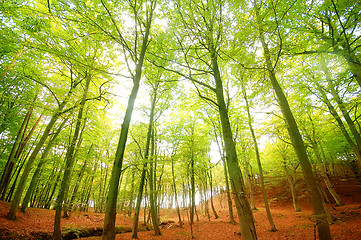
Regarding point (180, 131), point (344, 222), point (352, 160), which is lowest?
point (344, 222)

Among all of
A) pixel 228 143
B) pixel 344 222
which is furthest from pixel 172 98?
pixel 344 222

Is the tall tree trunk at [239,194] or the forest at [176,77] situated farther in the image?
the forest at [176,77]

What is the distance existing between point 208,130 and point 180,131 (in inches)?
139

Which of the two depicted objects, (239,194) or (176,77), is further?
(176,77)

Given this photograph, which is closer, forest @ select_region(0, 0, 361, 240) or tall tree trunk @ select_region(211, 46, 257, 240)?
tall tree trunk @ select_region(211, 46, 257, 240)

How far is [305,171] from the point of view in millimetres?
4793

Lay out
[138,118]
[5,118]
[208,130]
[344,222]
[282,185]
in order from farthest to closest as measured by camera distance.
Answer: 1. [282,185]
2. [208,130]
3. [138,118]
4. [5,118]
5. [344,222]

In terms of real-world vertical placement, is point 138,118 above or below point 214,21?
above

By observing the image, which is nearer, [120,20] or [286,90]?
[120,20]

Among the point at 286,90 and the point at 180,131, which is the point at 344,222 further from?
the point at 180,131

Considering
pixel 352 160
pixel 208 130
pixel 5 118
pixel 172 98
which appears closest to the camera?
pixel 5 118

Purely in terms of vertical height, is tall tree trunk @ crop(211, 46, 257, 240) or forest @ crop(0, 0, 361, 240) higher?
forest @ crop(0, 0, 361, 240)

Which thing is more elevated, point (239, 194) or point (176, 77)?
point (176, 77)

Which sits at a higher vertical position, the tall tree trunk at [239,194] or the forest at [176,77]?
the forest at [176,77]
